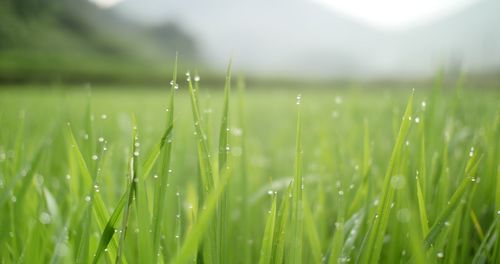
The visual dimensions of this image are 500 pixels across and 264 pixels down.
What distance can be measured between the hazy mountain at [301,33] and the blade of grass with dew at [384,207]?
80.7m

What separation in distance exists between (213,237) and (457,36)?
105 metres

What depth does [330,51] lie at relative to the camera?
9475 centimetres

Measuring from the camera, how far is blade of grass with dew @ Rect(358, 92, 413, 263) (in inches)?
15.0

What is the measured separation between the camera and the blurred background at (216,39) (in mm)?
52281

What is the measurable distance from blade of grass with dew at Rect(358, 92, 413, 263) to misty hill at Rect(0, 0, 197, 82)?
145 feet

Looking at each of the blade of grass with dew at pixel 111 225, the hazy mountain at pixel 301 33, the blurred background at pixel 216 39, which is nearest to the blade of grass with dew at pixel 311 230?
the blade of grass with dew at pixel 111 225

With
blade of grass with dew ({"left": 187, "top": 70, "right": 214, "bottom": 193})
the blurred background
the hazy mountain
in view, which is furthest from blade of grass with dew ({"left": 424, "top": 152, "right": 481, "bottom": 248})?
the hazy mountain

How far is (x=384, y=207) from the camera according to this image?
1.31 feet

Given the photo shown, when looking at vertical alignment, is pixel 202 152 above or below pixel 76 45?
below

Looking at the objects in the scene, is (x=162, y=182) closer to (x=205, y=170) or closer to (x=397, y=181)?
(x=205, y=170)

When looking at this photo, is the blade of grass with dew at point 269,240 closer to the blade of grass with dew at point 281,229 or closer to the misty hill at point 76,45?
the blade of grass with dew at point 281,229

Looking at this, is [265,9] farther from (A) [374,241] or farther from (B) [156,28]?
(A) [374,241]

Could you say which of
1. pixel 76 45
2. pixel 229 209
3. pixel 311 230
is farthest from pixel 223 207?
pixel 76 45

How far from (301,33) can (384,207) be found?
109567mm
